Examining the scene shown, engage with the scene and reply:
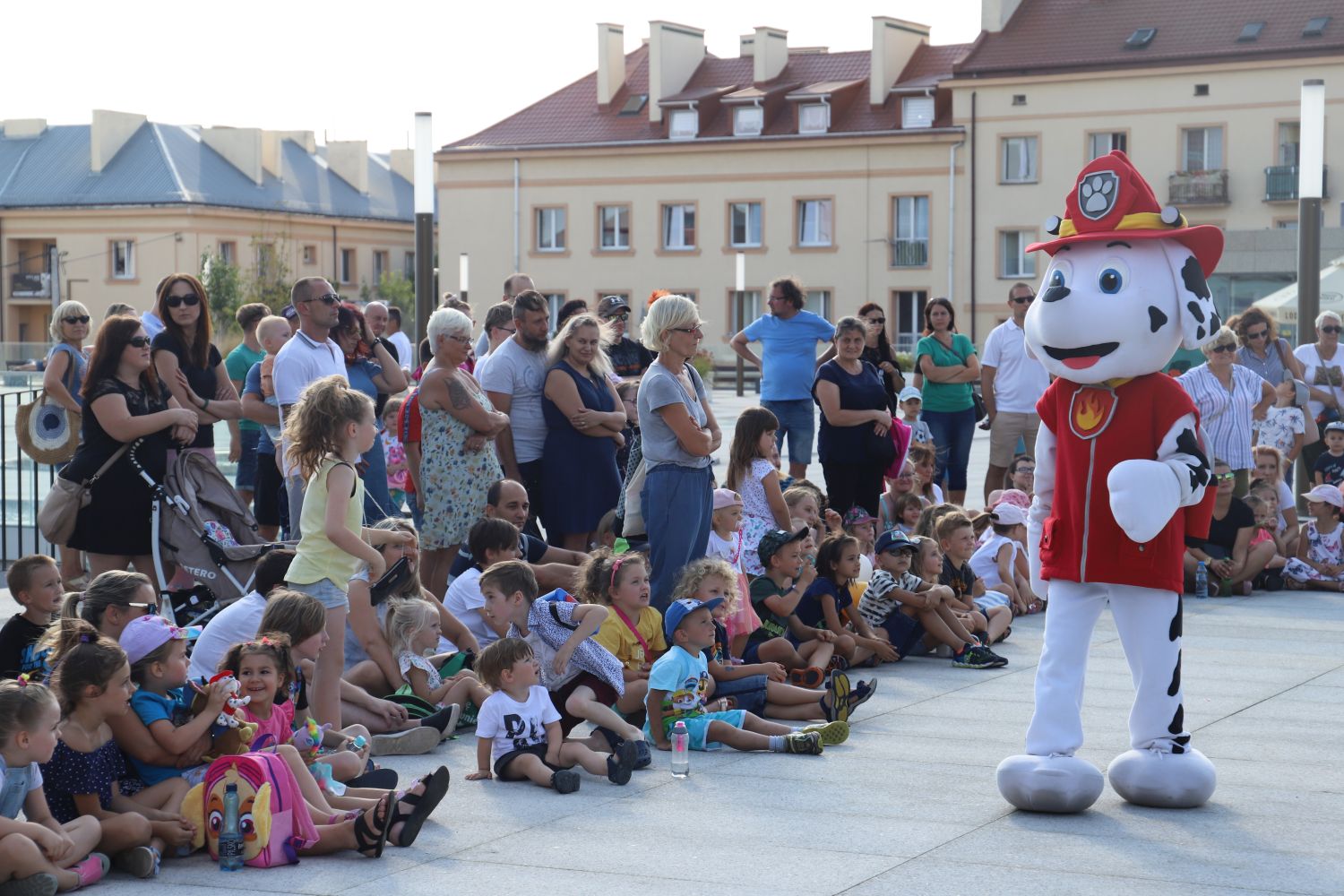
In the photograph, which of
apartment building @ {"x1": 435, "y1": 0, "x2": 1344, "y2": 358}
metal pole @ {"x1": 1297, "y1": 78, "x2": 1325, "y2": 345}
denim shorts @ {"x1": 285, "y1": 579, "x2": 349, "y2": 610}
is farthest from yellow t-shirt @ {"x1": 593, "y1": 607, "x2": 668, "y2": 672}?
apartment building @ {"x1": 435, "y1": 0, "x2": 1344, "y2": 358}

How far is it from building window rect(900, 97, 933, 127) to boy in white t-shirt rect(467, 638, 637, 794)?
47.7m

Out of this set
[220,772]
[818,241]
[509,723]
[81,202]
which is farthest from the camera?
[81,202]

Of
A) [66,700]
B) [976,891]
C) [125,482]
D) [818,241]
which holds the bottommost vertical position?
[976,891]

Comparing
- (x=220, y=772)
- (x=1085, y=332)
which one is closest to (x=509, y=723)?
(x=220, y=772)

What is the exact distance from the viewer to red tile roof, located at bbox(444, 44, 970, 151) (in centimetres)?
5447

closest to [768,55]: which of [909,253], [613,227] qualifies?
[613,227]

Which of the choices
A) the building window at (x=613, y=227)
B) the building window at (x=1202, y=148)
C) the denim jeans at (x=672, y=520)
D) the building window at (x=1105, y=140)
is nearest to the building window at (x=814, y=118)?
the building window at (x=613, y=227)

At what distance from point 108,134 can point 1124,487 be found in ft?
230

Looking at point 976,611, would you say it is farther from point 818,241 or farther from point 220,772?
point 818,241

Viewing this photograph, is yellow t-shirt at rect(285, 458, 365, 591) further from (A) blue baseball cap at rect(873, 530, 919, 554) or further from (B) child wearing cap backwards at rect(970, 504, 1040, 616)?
(B) child wearing cap backwards at rect(970, 504, 1040, 616)

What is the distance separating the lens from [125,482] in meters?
8.59

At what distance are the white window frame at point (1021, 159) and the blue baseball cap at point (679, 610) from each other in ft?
147

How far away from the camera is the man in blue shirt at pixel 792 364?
42.9 feet

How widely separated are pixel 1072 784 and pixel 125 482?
15.3 feet
